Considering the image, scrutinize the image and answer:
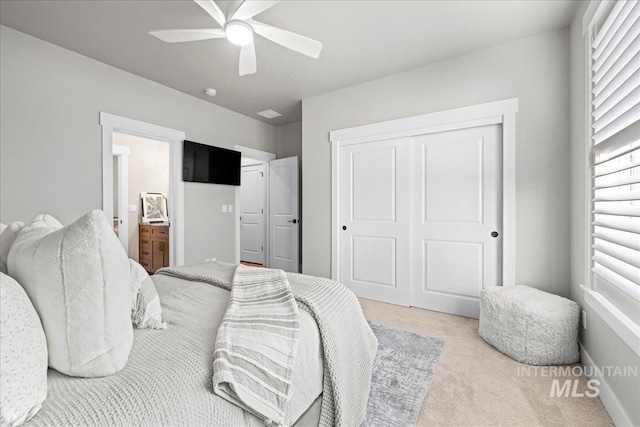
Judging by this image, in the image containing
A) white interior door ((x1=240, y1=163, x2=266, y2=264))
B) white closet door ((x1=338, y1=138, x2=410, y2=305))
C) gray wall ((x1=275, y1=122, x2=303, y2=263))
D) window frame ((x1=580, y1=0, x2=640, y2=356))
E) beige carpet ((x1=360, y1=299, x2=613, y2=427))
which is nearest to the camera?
beige carpet ((x1=360, y1=299, x2=613, y2=427))

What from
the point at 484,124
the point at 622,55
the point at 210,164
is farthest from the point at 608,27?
the point at 210,164

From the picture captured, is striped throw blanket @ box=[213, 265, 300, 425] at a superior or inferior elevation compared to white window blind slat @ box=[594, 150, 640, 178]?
inferior

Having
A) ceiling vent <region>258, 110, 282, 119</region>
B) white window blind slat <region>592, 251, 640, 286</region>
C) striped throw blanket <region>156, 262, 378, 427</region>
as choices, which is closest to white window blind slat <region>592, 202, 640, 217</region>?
white window blind slat <region>592, 251, 640, 286</region>

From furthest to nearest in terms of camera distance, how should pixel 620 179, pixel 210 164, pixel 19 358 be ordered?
pixel 210 164
pixel 620 179
pixel 19 358

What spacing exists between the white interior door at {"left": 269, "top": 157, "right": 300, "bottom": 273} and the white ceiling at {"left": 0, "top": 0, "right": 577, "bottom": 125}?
1600 millimetres

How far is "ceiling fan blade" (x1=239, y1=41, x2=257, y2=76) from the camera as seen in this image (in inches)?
85.0

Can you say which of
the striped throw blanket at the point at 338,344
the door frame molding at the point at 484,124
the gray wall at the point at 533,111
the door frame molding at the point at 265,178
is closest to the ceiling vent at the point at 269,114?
the door frame molding at the point at 265,178

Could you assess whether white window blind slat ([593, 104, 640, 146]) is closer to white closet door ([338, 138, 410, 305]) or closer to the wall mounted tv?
white closet door ([338, 138, 410, 305])

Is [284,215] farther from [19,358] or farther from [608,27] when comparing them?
[19,358]

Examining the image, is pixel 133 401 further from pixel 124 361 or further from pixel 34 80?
pixel 34 80

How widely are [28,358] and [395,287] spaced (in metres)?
3.07

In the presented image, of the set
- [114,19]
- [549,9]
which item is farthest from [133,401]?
[549,9]

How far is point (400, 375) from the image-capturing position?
70.6 inches

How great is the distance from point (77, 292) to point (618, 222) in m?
2.26
